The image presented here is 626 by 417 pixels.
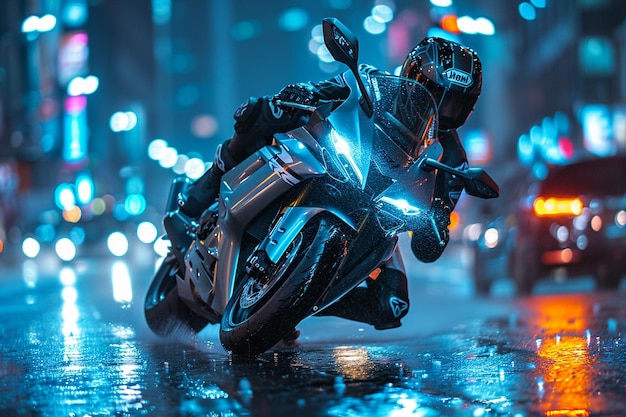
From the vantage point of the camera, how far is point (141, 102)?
110750mm

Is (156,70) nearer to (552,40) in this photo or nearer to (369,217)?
Result: (552,40)

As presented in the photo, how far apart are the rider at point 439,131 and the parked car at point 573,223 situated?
7.62m

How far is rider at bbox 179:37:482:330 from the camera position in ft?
19.3

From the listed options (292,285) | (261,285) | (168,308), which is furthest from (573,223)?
(292,285)

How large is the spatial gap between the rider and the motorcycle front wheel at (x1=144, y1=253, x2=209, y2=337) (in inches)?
43.8

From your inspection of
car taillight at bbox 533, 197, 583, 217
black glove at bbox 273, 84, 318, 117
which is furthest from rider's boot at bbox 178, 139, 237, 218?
car taillight at bbox 533, 197, 583, 217

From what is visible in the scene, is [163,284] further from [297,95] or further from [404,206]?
[404,206]

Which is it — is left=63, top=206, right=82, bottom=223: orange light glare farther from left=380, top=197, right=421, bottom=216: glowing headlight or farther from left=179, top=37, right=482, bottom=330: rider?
left=380, top=197, right=421, bottom=216: glowing headlight

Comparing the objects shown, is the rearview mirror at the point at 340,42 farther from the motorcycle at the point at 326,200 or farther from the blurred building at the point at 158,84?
the blurred building at the point at 158,84

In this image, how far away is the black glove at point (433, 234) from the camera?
19.5 ft

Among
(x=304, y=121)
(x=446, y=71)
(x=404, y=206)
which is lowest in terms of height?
(x=404, y=206)

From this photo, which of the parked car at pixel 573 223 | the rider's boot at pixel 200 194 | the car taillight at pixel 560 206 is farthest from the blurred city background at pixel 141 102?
the rider's boot at pixel 200 194

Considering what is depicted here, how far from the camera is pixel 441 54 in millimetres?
5863

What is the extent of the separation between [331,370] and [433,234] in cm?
96
